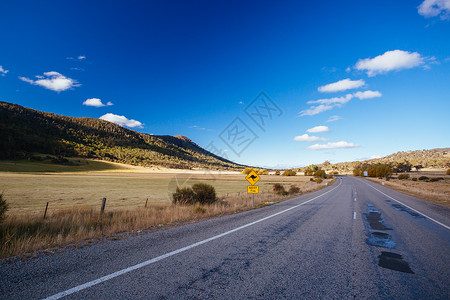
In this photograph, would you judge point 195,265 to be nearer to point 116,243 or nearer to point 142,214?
point 116,243

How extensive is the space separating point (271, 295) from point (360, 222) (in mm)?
7988

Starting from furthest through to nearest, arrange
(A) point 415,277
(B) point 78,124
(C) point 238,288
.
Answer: (B) point 78,124
(A) point 415,277
(C) point 238,288

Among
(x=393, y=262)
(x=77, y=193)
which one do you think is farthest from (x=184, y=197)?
(x=77, y=193)

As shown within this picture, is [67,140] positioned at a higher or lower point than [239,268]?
higher

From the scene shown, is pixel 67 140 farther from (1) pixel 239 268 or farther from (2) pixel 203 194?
(1) pixel 239 268

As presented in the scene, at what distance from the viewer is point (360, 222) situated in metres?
8.96

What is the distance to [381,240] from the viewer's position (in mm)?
6309

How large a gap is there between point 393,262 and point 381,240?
2041mm

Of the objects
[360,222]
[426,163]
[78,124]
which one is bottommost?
[360,222]

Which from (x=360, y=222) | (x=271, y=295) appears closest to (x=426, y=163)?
(x=360, y=222)

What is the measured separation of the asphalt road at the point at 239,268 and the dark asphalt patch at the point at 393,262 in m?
0.02

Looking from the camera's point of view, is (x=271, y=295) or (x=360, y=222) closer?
(x=271, y=295)

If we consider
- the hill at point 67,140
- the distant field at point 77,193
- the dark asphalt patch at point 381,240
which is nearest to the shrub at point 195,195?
the distant field at point 77,193

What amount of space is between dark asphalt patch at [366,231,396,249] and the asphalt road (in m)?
0.03
